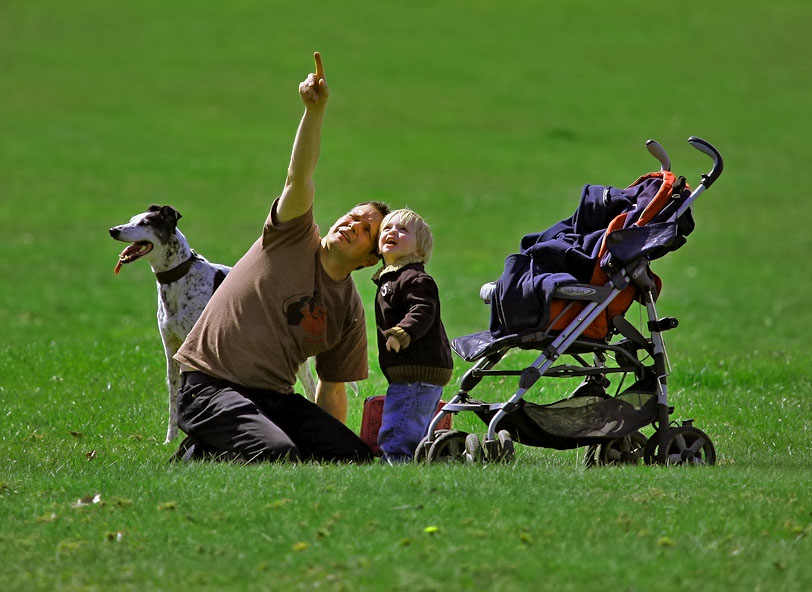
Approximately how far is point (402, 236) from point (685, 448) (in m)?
2.06

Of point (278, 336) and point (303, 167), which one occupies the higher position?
point (303, 167)

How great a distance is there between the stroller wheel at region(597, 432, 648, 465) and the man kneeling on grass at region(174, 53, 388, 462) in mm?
1412

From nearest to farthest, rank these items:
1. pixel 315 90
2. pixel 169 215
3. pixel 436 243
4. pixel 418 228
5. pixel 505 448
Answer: pixel 315 90, pixel 505 448, pixel 418 228, pixel 169 215, pixel 436 243

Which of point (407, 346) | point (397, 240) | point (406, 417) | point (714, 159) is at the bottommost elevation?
point (406, 417)

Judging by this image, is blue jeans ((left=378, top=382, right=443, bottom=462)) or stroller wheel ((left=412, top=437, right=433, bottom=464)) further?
blue jeans ((left=378, top=382, right=443, bottom=462))

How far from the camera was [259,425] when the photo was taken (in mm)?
6848

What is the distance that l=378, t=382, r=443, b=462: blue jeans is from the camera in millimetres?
6922

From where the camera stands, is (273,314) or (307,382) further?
(307,382)

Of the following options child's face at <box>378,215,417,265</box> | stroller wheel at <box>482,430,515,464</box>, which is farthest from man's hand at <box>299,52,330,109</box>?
stroller wheel at <box>482,430,515,464</box>

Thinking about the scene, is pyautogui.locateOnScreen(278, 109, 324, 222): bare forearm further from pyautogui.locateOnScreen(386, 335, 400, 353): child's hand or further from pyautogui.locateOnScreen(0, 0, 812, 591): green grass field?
pyautogui.locateOnScreen(0, 0, 812, 591): green grass field

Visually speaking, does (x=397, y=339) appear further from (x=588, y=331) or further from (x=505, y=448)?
(x=588, y=331)

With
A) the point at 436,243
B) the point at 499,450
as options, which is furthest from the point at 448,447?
the point at 436,243

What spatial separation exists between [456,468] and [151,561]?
1906 mm

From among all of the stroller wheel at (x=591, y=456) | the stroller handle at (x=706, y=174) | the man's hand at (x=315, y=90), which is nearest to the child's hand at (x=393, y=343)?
the man's hand at (x=315, y=90)
